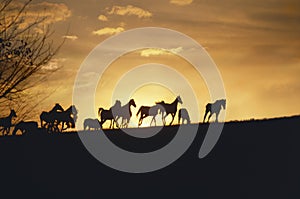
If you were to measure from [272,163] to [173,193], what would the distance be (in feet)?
17.4

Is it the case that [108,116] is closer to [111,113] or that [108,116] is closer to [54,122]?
[111,113]

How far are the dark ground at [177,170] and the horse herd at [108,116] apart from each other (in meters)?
6.43

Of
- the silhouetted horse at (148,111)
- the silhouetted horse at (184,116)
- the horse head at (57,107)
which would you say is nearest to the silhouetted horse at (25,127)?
the horse head at (57,107)

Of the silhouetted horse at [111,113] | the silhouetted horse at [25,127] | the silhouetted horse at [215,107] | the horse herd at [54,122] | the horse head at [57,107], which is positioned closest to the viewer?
the silhouetted horse at [215,107]

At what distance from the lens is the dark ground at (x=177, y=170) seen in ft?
78.3

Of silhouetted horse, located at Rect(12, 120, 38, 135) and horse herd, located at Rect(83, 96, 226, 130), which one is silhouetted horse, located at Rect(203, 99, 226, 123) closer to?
horse herd, located at Rect(83, 96, 226, 130)

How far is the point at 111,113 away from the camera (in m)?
42.9

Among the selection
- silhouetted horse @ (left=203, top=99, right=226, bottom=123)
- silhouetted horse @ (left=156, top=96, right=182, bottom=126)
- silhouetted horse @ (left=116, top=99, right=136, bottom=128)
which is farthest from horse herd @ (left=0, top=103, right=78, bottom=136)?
silhouetted horse @ (left=203, top=99, right=226, bottom=123)

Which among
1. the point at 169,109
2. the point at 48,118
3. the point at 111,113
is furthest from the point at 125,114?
the point at 48,118

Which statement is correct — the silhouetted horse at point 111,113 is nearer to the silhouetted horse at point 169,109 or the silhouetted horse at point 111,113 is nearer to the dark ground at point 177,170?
the silhouetted horse at point 169,109

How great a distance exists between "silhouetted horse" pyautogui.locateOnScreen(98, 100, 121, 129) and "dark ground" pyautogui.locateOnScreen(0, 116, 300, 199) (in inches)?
310

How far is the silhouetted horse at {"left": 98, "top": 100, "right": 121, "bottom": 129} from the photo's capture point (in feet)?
139

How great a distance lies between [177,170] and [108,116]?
16812 millimetres

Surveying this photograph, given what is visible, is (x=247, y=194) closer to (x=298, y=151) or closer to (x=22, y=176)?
(x=298, y=151)
